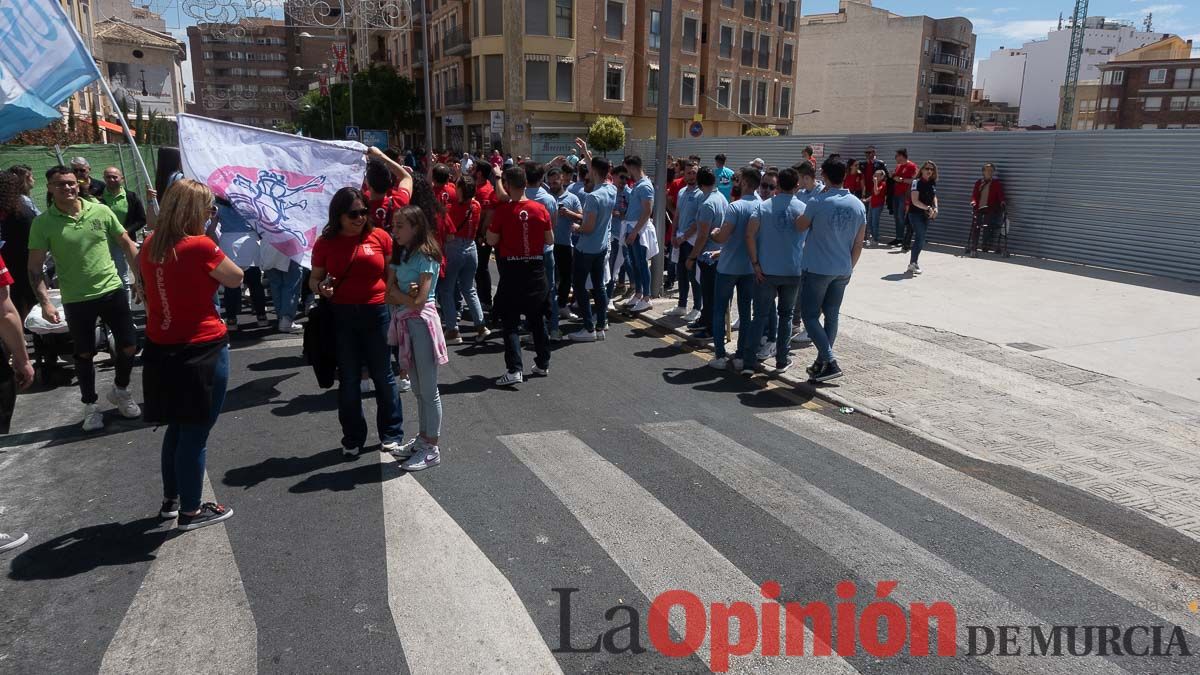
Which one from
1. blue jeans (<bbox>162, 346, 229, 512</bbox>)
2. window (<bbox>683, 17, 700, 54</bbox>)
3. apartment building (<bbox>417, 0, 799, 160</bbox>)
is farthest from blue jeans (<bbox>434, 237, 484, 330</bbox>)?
window (<bbox>683, 17, 700, 54</bbox>)

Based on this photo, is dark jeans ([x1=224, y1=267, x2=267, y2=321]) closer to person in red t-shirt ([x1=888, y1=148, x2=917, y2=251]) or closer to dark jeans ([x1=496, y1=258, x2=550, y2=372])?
dark jeans ([x1=496, y1=258, x2=550, y2=372])

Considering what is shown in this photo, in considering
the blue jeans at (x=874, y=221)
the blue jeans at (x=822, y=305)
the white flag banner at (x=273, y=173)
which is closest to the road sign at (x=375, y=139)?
the blue jeans at (x=874, y=221)

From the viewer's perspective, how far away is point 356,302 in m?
A: 5.38

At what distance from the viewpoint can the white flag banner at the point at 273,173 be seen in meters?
7.28

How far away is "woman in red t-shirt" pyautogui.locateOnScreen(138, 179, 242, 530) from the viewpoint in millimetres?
4262

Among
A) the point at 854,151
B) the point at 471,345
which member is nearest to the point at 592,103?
the point at 854,151

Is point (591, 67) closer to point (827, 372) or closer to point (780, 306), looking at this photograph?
point (780, 306)

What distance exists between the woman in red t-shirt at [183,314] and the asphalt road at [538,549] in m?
0.73

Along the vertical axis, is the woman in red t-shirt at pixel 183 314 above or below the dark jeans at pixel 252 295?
above

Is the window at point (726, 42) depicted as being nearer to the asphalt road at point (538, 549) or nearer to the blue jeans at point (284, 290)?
the blue jeans at point (284, 290)

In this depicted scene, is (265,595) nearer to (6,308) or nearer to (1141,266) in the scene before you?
(6,308)

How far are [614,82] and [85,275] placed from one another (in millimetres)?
41690

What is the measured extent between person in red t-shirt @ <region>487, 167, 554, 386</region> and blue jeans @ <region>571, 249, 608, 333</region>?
1893mm

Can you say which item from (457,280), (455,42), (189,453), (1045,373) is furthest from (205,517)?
(455,42)
